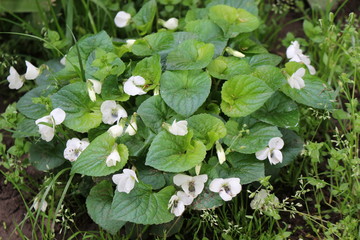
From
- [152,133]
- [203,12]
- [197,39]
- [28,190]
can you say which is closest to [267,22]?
[203,12]

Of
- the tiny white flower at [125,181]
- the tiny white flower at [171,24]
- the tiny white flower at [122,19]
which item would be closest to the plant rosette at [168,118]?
the tiny white flower at [125,181]

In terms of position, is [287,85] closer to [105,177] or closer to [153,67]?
[153,67]

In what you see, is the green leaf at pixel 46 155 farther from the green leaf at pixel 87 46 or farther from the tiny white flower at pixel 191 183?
the tiny white flower at pixel 191 183

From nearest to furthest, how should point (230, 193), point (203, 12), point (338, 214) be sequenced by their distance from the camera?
point (230, 193)
point (338, 214)
point (203, 12)

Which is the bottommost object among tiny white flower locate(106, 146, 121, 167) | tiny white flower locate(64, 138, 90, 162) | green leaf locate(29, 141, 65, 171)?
green leaf locate(29, 141, 65, 171)

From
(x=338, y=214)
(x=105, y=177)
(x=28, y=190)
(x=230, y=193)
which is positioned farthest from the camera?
(x=28, y=190)

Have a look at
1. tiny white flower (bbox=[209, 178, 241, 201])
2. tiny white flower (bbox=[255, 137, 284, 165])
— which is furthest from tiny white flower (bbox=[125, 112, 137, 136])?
tiny white flower (bbox=[255, 137, 284, 165])

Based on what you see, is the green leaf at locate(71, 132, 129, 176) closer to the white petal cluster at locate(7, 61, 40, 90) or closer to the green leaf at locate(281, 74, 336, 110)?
the white petal cluster at locate(7, 61, 40, 90)
